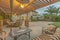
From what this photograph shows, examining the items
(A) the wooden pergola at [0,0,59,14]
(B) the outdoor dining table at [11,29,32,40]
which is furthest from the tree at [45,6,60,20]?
(B) the outdoor dining table at [11,29,32,40]

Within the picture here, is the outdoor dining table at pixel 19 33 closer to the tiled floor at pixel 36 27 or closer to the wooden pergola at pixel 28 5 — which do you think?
the tiled floor at pixel 36 27

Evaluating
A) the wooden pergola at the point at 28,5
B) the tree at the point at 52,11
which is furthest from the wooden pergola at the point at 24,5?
the tree at the point at 52,11

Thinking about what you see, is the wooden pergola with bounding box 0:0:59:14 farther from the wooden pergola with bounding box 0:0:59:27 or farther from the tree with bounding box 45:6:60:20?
the tree with bounding box 45:6:60:20

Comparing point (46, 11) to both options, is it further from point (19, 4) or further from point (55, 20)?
point (19, 4)

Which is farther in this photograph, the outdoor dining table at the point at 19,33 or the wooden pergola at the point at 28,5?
the wooden pergola at the point at 28,5

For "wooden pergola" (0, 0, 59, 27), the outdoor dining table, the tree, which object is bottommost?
the outdoor dining table

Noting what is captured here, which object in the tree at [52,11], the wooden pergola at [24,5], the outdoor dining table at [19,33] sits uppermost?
the wooden pergola at [24,5]

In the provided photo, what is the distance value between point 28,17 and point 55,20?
0.74m

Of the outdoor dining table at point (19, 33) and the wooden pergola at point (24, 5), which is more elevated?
the wooden pergola at point (24, 5)

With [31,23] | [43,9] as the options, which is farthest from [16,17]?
[43,9]

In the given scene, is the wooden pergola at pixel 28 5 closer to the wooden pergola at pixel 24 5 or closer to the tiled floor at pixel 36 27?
the wooden pergola at pixel 24 5

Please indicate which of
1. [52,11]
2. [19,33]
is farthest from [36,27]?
[52,11]

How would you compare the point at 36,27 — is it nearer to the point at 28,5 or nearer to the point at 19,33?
the point at 19,33

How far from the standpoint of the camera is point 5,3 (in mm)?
4789
